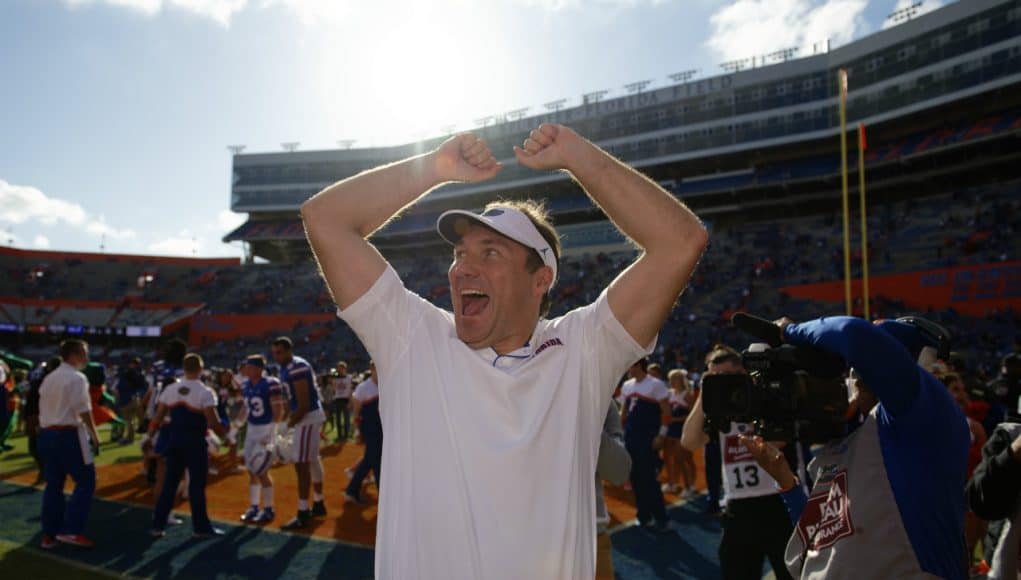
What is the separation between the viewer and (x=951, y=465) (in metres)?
2.05

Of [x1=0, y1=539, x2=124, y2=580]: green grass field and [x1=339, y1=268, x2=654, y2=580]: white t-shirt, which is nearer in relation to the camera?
[x1=339, y1=268, x2=654, y2=580]: white t-shirt

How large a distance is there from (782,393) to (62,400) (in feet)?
25.5


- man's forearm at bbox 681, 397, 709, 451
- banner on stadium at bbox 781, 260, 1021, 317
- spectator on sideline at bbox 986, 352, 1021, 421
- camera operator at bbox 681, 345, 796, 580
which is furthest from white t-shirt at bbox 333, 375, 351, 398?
banner on stadium at bbox 781, 260, 1021, 317

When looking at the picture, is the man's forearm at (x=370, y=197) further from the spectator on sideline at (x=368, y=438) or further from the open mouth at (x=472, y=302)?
the spectator on sideline at (x=368, y=438)

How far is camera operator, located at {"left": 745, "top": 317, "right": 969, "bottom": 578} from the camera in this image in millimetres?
1986

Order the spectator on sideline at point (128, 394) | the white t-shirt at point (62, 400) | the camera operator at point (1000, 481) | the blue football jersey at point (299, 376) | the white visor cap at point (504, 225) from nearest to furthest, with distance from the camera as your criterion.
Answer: the white visor cap at point (504, 225) → the camera operator at point (1000, 481) → the white t-shirt at point (62, 400) → the blue football jersey at point (299, 376) → the spectator on sideline at point (128, 394)

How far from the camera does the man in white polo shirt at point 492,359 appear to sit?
179 cm

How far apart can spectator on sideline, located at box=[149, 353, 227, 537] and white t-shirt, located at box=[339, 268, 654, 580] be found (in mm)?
6778

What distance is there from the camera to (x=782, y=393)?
221cm

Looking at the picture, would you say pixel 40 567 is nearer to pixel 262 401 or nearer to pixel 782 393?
pixel 262 401

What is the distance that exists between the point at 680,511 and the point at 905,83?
43504 millimetres

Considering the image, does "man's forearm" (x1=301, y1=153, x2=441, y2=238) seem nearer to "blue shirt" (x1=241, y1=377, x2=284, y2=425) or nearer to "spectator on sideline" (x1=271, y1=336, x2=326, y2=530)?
"spectator on sideline" (x1=271, y1=336, x2=326, y2=530)

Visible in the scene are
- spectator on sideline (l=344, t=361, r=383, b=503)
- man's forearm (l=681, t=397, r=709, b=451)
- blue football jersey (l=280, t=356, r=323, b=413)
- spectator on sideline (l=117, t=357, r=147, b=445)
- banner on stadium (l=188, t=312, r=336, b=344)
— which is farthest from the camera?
banner on stadium (l=188, t=312, r=336, b=344)

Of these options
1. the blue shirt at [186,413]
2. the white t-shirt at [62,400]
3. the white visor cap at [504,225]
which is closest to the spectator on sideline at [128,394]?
the blue shirt at [186,413]
